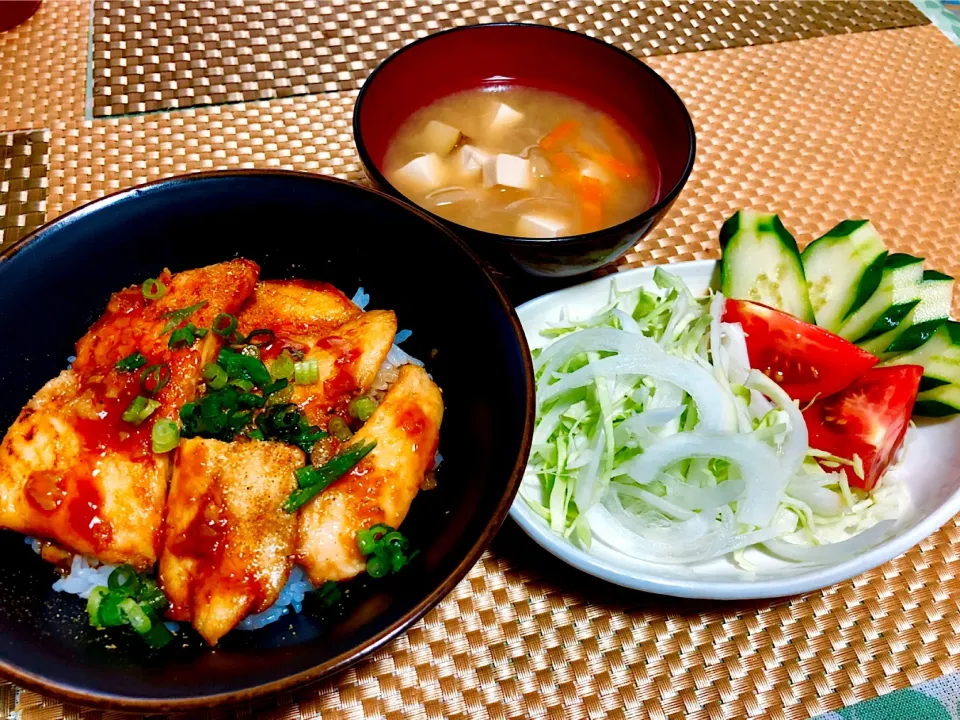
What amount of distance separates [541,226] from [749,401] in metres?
0.82

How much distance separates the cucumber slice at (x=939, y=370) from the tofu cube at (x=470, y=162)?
57.4 inches

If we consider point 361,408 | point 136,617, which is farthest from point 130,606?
point 361,408

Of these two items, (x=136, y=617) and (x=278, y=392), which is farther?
(x=278, y=392)

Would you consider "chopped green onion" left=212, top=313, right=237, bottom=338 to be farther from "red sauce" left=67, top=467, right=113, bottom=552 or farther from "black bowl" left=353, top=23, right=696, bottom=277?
"black bowl" left=353, top=23, right=696, bottom=277

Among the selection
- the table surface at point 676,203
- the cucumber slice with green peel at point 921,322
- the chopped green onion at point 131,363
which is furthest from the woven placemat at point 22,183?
the cucumber slice with green peel at point 921,322

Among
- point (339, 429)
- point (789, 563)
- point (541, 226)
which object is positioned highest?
point (541, 226)

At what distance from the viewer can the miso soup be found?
2248 mm

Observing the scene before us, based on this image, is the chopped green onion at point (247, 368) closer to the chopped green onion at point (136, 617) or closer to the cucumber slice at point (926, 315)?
the chopped green onion at point (136, 617)

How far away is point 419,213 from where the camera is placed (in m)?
1.74

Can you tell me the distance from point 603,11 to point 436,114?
5.29 feet

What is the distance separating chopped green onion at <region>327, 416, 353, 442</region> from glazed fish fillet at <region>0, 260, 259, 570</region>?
0.32 m

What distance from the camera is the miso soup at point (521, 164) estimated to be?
7.38 feet

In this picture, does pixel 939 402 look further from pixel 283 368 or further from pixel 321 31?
pixel 321 31

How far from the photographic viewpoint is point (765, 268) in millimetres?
2250
